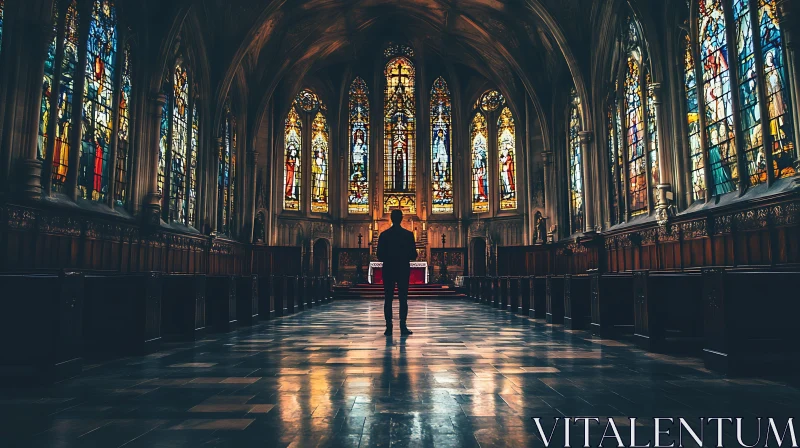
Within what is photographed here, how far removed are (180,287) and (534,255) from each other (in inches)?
727

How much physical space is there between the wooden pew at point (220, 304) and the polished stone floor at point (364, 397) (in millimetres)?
2497

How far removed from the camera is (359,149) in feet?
98.7

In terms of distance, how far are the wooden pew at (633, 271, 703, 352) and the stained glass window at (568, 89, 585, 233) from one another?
15.0m

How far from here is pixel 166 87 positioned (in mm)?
17672

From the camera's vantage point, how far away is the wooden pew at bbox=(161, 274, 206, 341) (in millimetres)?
7203

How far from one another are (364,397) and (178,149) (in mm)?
17456

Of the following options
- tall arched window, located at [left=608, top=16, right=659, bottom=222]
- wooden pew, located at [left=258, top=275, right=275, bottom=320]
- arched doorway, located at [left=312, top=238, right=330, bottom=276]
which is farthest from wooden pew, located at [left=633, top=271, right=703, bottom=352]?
arched doorway, located at [left=312, top=238, right=330, bottom=276]

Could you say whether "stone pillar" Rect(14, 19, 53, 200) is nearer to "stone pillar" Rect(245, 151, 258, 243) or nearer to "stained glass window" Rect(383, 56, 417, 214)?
"stone pillar" Rect(245, 151, 258, 243)

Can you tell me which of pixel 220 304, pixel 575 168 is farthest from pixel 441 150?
pixel 220 304

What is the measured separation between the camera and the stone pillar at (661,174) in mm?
13750

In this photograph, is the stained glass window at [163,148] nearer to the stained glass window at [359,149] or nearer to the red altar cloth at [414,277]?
the red altar cloth at [414,277]

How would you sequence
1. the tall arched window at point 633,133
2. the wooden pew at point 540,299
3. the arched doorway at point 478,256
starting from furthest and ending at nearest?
the arched doorway at point 478,256 → the tall arched window at point 633,133 → the wooden pew at point 540,299

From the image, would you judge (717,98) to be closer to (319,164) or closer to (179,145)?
(179,145)

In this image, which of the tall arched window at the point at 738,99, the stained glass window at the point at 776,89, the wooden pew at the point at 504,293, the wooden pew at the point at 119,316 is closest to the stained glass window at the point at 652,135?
the tall arched window at the point at 738,99
